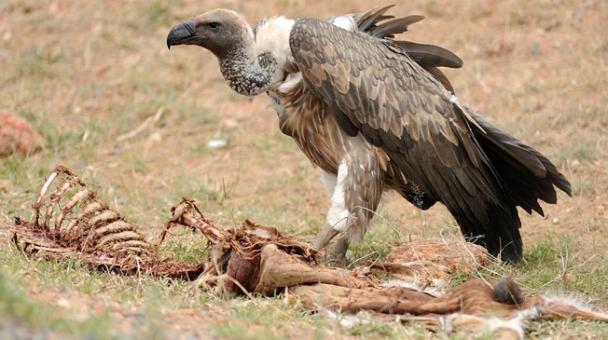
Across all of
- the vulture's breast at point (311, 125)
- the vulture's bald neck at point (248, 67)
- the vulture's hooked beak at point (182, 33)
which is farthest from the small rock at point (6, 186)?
the vulture's breast at point (311, 125)

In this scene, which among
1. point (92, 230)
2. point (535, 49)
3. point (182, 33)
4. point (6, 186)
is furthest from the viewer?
point (535, 49)

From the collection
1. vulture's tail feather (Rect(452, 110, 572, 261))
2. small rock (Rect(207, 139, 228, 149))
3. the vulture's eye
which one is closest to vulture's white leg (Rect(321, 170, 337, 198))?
vulture's tail feather (Rect(452, 110, 572, 261))

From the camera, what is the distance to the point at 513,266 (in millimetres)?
6000

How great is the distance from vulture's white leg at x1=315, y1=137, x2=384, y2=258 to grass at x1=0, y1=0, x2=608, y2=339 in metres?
0.32

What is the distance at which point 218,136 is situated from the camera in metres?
9.08

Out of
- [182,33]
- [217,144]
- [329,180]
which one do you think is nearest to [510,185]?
[329,180]

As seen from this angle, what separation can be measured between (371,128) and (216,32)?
1.07 m

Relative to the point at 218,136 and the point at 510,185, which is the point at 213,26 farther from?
the point at 218,136

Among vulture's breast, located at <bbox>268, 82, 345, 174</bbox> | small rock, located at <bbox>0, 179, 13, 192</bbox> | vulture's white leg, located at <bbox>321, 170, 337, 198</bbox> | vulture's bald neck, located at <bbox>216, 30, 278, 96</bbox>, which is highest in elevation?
vulture's bald neck, located at <bbox>216, 30, 278, 96</bbox>

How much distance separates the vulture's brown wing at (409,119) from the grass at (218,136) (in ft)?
1.20

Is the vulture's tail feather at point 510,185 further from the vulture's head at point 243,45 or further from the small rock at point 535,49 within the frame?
the small rock at point 535,49

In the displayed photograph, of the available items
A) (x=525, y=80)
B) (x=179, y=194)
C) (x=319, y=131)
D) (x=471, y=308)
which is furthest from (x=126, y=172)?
(x=471, y=308)

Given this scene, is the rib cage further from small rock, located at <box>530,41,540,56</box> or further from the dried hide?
small rock, located at <box>530,41,540,56</box>

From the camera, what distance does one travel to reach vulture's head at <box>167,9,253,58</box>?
6.08 meters
